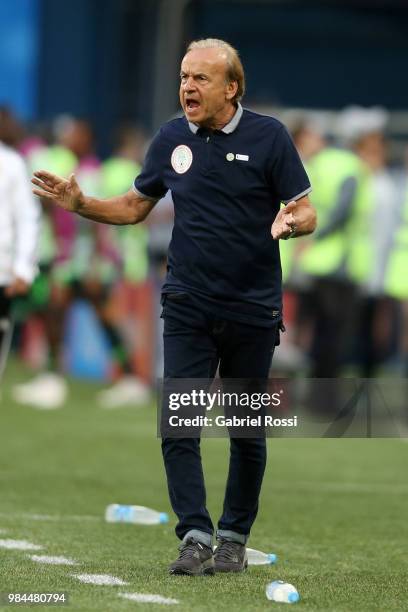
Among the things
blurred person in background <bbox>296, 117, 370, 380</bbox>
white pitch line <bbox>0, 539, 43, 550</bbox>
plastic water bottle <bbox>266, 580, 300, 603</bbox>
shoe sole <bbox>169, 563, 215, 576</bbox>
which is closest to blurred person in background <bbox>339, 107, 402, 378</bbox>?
blurred person in background <bbox>296, 117, 370, 380</bbox>

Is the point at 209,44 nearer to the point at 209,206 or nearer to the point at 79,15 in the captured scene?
the point at 209,206

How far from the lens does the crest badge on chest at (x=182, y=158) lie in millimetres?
7039

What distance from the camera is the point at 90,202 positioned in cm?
728

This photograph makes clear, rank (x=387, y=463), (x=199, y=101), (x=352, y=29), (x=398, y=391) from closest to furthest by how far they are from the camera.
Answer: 1. (x=199, y=101)
2. (x=398, y=391)
3. (x=387, y=463)
4. (x=352, y=29)

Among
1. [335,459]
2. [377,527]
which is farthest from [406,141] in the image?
[377,527]

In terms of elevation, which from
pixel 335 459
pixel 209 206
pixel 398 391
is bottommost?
pixel 335 459

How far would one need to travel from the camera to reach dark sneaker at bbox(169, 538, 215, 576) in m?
6.88

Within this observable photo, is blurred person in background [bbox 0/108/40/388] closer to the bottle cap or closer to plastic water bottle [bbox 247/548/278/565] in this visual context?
plastic water bottle [bbox 247/548/278/565]

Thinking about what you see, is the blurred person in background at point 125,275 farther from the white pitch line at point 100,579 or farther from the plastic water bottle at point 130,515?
the white pitch line at point 100,579

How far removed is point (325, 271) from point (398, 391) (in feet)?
13.0

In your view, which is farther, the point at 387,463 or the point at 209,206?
the point at 387,463

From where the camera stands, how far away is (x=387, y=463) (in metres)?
11.8

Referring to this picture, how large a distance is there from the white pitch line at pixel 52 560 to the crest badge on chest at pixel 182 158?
1.68 metres

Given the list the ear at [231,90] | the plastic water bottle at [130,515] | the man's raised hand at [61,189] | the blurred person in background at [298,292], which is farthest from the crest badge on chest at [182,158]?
the blurred person in background at [298,292]
